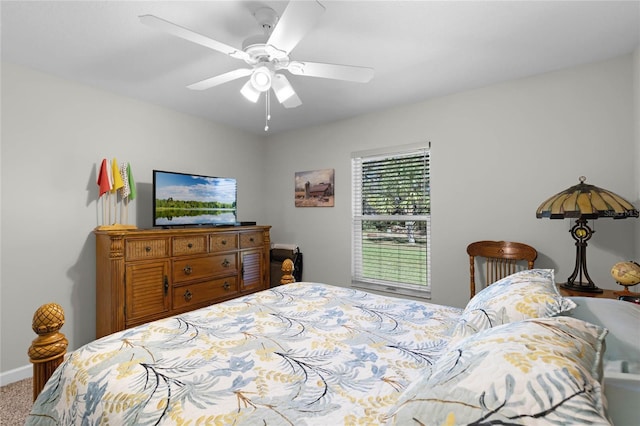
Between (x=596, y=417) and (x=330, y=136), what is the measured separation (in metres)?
3.73

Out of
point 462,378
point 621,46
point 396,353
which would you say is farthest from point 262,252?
point 621,46

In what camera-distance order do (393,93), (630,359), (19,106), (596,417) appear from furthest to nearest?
(393,93), (19,106), (630,359), (596,417)

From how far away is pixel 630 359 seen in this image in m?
0.84

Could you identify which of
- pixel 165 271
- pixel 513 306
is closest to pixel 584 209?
pixel 513 306

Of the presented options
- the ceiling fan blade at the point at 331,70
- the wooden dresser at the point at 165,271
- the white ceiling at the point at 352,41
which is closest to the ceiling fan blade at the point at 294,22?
the ceiling fan blade at the point at 331,70

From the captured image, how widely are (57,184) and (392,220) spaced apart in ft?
11.0

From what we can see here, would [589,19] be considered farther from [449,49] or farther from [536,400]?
[536,400]

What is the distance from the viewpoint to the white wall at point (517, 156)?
2363mm

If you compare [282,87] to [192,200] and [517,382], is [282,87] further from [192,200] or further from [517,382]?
[517,382]

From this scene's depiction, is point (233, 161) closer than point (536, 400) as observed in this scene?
No

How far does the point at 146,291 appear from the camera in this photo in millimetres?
2783

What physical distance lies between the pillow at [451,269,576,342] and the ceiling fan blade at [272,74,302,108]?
1.74 metres

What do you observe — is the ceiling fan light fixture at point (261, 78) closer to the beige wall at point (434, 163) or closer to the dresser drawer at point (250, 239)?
the beige wall at point (434, 163)

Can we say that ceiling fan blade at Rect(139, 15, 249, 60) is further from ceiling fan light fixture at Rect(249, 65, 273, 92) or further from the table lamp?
the table lamp
